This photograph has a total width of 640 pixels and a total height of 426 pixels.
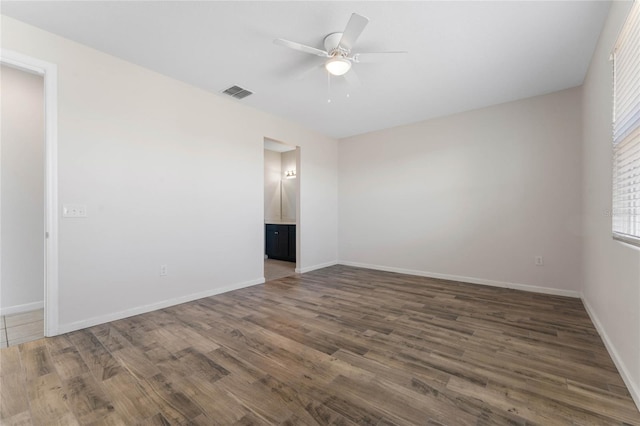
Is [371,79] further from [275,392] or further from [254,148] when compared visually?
[275,392]

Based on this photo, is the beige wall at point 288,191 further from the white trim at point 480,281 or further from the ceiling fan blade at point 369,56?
the ceiling fan blade at point 369,56

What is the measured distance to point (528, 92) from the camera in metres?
3.60

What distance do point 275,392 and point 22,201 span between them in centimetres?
369

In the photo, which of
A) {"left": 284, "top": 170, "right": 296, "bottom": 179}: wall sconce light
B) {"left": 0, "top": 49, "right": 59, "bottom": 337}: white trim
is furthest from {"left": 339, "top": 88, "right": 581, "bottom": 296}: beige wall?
{"left": 0, "top": 49, "right": 59, "bottom": 337}: white trim

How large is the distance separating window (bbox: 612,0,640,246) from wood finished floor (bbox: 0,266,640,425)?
3.40 ft

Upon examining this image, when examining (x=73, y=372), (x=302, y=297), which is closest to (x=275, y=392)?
(x=73, y=372)

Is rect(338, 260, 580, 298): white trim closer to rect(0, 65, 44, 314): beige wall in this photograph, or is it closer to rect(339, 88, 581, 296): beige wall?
rect(339, 88, 581, 296): beige wall

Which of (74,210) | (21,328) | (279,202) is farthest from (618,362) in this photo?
(279,202)

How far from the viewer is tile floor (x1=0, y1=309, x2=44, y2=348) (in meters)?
2.36

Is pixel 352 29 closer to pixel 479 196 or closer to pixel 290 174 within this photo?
pixel 479 196

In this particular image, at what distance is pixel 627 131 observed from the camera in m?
1.81

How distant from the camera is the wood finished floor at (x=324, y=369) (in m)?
1.48

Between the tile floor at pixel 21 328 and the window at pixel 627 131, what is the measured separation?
15.3 ft

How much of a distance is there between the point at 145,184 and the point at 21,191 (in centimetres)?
145
